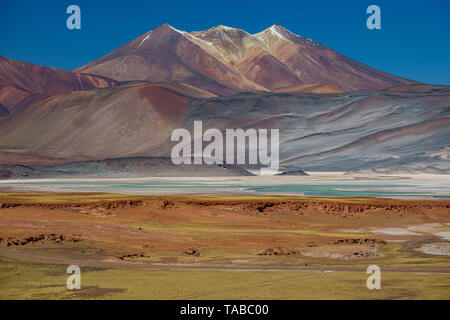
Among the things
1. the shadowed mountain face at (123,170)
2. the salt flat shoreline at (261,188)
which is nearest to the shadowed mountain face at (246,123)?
the shadowed mountain face at (123,170)

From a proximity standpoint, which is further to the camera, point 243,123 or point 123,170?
point 243,123

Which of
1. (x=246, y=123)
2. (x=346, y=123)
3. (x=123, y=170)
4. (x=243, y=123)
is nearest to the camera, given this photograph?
(x=123, y=170)

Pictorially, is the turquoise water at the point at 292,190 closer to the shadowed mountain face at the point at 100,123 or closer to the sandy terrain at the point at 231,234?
the sandy terrain at the point at 231,234

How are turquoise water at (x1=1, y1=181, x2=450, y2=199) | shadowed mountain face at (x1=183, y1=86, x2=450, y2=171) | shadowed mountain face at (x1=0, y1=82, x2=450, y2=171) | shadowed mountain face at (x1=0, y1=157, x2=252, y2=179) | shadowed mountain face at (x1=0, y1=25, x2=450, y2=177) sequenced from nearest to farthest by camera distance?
turquoise water at (x1=1, y1=181, x2=450, y2=199) < shadowed mountain face at (x1=0, y1=157, x2=252, y2=179) < shadowed mountain face at (x1=183, y1=86, x2=450, y2=171) < shadowed mountain face at (x1=0, y1=25, x2=450, y2=177) < shadowed mountain face at (x1=0, y1=82, x2=450, y2=171)

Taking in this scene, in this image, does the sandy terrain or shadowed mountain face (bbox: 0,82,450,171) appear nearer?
the sandy terrain

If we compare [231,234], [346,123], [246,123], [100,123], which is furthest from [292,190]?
[100,123]

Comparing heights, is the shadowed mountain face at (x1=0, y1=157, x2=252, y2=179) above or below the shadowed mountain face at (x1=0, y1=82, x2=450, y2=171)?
below

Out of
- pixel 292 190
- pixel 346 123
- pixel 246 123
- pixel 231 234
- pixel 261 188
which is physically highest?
pixel 246 123

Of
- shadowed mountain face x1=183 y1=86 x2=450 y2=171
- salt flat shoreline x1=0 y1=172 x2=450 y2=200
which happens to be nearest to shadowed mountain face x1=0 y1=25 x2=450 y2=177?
shadowed mountain face x1=183 y1=86 x2=450 y2=171

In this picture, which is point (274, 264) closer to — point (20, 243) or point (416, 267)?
point (416, 267)

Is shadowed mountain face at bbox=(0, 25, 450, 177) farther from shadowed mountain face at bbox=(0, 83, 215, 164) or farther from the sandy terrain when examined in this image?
the sandy terrain

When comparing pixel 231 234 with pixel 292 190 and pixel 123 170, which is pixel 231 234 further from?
pixel 123 170
